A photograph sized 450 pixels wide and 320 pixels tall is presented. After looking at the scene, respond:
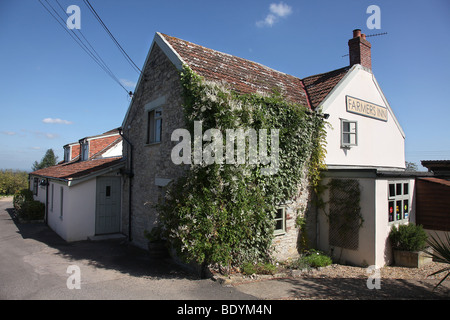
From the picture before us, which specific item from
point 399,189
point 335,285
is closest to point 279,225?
point 335,285

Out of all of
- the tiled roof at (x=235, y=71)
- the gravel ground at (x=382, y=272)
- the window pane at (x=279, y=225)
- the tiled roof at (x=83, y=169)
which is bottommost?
the gravel ground at (x=382, y=272)

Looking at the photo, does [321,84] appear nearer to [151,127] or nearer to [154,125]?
[154,125]

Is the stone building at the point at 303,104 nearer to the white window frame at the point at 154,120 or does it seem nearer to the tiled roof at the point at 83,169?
the white window frame at the point at 154,120

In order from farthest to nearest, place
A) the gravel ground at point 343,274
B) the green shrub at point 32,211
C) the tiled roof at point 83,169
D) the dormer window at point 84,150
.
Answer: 1. the dormer window at point 84,150
2. the green shrub at point 32,211
3. the tiled roof at point 83,169
4. the gravel ground at point 343,274

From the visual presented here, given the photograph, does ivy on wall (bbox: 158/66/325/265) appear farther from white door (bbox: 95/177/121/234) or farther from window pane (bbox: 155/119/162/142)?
white door (bbox: 95/177/121/234)

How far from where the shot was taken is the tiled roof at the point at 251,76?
9.09 meters

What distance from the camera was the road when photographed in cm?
593

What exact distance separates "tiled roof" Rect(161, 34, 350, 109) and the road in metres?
5.97

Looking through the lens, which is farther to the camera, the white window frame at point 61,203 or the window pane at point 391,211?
the white window frame at point 61,203

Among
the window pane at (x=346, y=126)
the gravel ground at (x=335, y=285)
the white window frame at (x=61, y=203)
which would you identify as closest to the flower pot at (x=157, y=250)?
the gravel ground at (x=335, y=285)

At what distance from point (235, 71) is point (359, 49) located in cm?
710

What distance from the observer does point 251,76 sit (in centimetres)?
1052

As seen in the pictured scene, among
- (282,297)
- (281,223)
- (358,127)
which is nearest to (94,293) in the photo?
(282,297)

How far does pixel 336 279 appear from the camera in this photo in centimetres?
713
